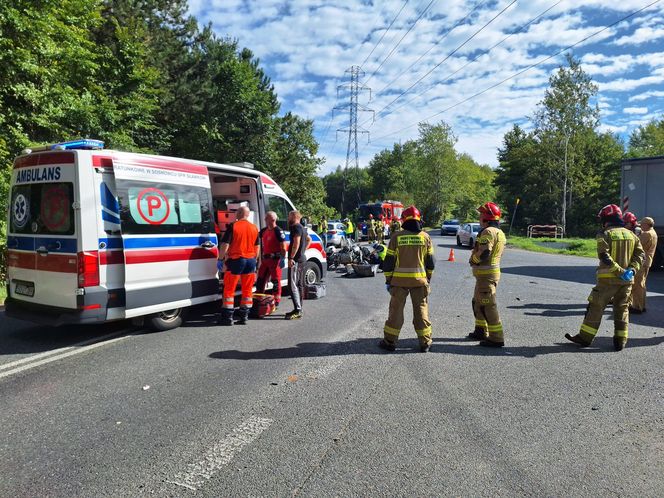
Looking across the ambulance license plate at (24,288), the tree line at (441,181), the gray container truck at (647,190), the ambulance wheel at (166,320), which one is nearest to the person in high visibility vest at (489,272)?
the ambulance wheel at (166,320)

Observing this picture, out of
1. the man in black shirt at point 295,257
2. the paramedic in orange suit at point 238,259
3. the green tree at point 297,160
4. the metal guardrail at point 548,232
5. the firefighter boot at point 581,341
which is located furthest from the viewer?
the metal guardrail at point 548,232

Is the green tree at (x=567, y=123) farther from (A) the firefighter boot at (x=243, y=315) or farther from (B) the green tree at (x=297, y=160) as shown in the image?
(A) the firefighter boot at (x=243, y=315)

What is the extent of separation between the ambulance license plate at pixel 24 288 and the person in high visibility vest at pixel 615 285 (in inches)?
280

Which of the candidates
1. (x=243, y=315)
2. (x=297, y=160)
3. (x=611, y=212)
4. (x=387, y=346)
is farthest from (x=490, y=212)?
(x=297, y=160)

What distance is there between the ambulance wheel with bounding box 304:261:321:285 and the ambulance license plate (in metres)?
5.08

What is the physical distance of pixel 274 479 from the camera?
2824 millimetres

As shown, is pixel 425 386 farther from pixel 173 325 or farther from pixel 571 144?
pixel 571 144

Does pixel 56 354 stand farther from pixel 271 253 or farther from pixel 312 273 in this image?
pixel 312 273

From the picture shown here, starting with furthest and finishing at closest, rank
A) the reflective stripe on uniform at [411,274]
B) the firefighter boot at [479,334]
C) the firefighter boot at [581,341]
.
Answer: the firefighter boot at [479,334] < the firefighter boot at [581,341] < the reflective stripe on uniform at [411,274]

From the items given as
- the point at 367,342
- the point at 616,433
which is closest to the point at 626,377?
the point at 616,433

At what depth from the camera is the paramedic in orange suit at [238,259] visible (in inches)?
266

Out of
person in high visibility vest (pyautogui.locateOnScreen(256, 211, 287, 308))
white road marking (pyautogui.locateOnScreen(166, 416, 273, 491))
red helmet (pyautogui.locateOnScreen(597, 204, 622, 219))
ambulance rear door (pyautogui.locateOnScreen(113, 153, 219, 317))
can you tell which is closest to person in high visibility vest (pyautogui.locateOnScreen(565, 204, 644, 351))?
red helmet (pyautogui.locateOnScreen(597, 204, 622, 219))

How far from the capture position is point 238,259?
6.77 metres

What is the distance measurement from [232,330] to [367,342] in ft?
6.64
